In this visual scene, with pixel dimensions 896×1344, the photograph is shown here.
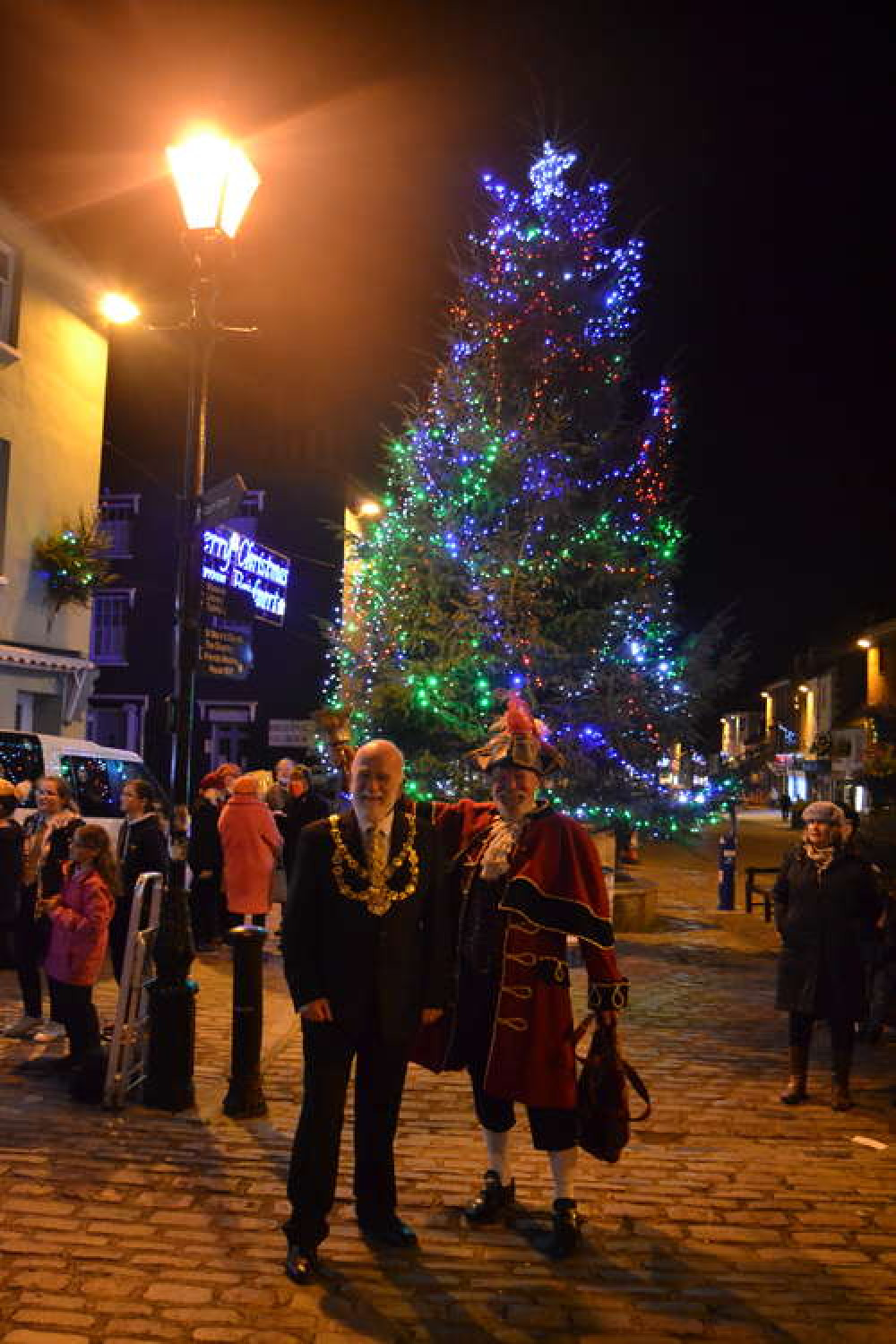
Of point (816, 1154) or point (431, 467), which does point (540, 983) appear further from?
point (431, 467)

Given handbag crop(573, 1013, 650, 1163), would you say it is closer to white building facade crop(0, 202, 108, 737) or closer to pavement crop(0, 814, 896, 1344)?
pavement crop(0, 814, 896, 1344)

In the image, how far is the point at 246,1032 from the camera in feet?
18.4

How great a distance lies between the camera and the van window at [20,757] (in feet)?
38.3

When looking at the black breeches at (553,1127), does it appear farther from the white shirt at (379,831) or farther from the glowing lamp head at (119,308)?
the glowing lamp head at (119,308)

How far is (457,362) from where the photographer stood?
12.7 m

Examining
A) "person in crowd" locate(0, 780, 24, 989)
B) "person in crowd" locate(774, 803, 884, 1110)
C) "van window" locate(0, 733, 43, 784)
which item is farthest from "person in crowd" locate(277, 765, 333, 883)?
"person in crowd" locate(774, 803, 884, 1110)

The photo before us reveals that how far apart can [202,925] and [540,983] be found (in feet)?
24.1

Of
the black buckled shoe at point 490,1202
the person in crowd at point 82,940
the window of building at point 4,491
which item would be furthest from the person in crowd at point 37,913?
the window of building at point 4,491

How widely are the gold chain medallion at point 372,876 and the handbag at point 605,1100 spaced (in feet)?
3.29

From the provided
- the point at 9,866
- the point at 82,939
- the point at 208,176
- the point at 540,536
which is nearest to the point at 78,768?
the point at 9,866

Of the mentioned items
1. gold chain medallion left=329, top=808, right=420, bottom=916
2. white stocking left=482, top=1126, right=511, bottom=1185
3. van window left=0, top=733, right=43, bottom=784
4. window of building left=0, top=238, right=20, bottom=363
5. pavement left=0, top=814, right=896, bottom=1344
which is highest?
window of building left=0, top=238, right=20, bottom=363

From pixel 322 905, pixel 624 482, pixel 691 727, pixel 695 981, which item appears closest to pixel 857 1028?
pixel 695 981

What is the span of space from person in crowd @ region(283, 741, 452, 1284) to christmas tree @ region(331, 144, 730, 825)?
7467 millimetres

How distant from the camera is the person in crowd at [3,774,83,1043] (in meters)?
7.04
